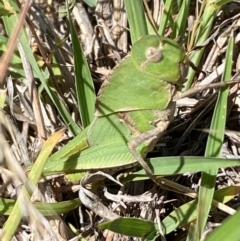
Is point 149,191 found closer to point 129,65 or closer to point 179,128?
point 179,128

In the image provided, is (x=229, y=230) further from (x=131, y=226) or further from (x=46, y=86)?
(x=46, y=86)

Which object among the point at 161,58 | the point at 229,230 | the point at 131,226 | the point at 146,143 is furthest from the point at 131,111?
the point at 229,230

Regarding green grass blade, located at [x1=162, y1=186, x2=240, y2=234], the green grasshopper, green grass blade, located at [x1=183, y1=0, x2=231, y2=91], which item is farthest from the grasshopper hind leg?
green grass blade, located at [x1=183, y1=0, x2=231, y2=91]

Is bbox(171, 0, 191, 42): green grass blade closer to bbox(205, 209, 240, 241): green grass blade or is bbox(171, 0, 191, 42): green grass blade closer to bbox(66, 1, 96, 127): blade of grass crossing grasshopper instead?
bbox(66, 1, 96, 127): blade of grass crossing grasshopper

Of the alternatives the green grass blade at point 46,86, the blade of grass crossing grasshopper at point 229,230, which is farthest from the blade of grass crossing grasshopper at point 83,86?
the blade of grass crossing grasshopper at point 229,230

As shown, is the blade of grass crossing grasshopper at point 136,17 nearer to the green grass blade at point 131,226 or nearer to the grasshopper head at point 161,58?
the grasshopper head at point 161,58

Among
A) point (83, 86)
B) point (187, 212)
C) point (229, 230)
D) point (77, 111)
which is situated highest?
point (83, 86)
